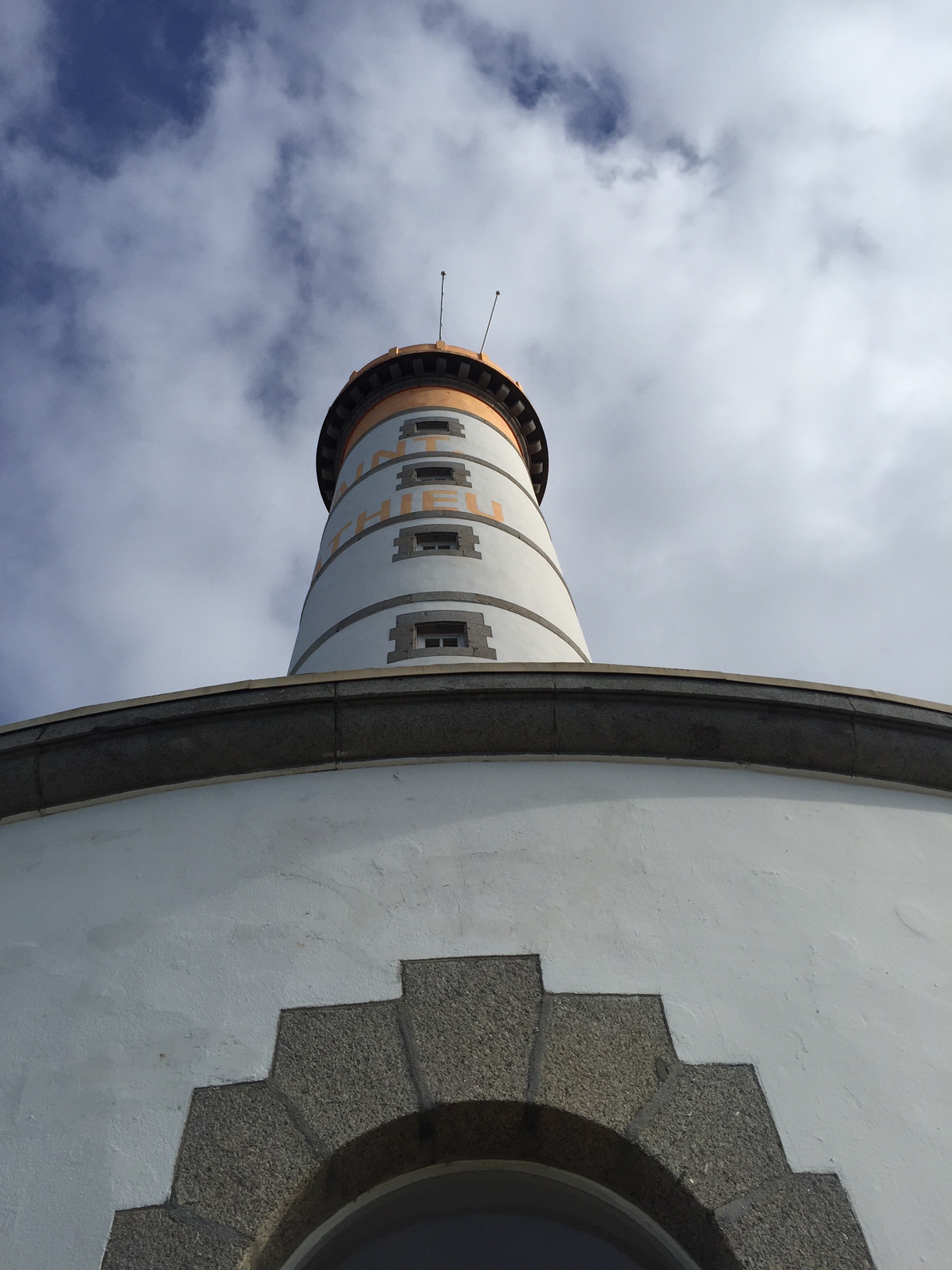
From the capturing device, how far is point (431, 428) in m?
17.7

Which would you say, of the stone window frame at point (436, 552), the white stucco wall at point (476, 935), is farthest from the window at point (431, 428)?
the white stucco wall at point (476, 935)

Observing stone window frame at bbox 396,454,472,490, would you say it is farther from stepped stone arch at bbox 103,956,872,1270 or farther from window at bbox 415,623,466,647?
stepped stone arch at bbox 103,956,872,1270

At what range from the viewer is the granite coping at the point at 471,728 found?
15.3 ft

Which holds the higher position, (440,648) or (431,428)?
(431,428)

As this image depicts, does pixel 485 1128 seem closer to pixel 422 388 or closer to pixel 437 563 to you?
pixel 437 563

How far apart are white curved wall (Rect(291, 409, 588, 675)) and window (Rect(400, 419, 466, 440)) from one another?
0.42ft

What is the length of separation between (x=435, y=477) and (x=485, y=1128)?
519 inches

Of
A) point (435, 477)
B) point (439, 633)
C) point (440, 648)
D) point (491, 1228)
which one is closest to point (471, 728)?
point (491, 1228)

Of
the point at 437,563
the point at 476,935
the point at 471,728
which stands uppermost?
the point at 437,563

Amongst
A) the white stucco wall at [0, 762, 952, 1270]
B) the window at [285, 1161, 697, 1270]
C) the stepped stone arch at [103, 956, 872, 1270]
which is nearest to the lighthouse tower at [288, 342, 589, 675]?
the white stucco wall at [0, 762, 952, 1270]

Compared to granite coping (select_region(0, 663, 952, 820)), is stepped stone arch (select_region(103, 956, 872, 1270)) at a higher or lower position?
lower

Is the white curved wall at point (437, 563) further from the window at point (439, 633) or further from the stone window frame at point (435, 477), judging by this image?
the window at point (439, 633)

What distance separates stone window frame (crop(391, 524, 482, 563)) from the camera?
13.0 meters

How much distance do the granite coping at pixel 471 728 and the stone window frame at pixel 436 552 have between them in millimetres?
8185
